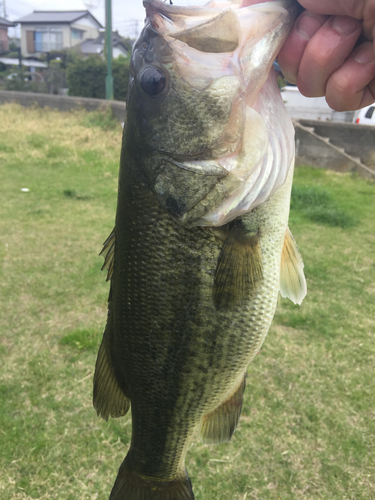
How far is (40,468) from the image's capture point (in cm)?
266

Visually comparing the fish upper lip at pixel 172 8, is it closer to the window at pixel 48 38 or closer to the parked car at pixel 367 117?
the parked car at pixel 367 117

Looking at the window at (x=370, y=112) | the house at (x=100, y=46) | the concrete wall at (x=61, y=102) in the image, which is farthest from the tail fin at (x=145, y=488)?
the house at (x=100, y=46)

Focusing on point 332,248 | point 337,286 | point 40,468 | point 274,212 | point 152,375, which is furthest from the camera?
point 332,248

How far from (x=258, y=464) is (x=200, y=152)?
2321 mm

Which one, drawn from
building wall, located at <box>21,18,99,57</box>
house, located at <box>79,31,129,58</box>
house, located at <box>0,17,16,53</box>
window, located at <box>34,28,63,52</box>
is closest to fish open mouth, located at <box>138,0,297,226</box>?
house, located at <box>0,17,16,53</box>

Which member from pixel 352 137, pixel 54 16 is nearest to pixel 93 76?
pixel 352 137

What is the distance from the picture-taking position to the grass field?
8.71ft

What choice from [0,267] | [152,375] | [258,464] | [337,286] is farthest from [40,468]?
[337,286]

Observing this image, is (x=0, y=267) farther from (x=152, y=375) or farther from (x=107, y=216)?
(x=152, y=375)

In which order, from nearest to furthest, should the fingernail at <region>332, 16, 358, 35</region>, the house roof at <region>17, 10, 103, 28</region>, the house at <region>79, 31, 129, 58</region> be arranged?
the fingernail at <region>332, 16, 358, 35</region> < the house at <region>79, 31, 129, 58</region> < the house roof at <region>17, 10, 103, 28</region>

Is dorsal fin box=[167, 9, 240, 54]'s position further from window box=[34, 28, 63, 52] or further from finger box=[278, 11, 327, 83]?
window box=[34, 28, 63, 52]

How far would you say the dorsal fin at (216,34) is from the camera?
1166 mm

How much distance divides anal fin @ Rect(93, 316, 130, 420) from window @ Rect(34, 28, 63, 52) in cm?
5363

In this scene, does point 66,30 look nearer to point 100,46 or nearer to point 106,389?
point 100,46
